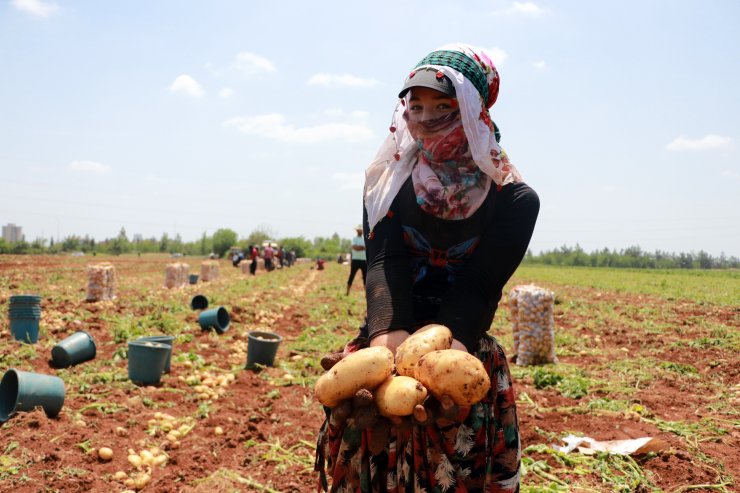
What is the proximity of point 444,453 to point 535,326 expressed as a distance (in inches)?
212

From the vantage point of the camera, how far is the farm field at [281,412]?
133 inches

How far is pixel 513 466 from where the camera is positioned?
165 cm

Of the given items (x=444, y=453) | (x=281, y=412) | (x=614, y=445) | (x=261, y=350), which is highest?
(x=444, y=453)

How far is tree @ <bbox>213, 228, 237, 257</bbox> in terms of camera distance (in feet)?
255

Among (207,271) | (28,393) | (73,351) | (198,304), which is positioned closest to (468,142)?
(28,393)

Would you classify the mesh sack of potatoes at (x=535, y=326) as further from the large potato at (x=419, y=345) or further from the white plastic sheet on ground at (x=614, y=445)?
the large potato at (x=419, y=345)

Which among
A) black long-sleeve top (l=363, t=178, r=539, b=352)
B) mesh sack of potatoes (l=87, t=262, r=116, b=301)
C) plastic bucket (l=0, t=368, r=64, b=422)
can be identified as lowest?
plastic bucket (l=0, t=368, r=64, b=422)

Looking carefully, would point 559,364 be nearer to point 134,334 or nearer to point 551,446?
point 551,446

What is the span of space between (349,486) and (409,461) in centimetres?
22

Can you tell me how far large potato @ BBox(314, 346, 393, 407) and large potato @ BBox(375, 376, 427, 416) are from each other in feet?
0.15

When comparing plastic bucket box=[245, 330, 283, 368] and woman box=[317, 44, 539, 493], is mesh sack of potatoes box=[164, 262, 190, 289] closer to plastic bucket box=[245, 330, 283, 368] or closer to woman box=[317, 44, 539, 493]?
plastic bucket box=[245, 330, 283, 368]

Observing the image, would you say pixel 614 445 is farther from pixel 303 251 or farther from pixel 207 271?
pixel 303 251

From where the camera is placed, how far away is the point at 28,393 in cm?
400

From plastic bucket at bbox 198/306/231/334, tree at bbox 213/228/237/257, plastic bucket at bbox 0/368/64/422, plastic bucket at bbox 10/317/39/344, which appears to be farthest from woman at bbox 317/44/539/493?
tree at bbox 213/228/237/257
